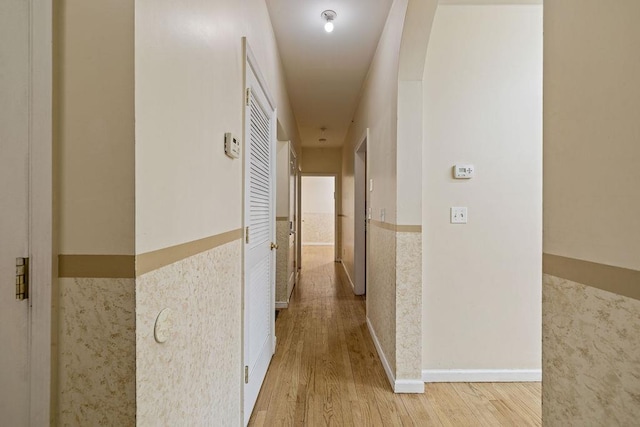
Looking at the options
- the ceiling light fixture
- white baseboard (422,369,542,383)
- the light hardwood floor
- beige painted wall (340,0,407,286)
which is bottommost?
the light hardwood floor

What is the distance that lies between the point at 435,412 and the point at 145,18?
2.26 metres

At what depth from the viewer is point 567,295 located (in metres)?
0.73

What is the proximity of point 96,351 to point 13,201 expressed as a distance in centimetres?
35

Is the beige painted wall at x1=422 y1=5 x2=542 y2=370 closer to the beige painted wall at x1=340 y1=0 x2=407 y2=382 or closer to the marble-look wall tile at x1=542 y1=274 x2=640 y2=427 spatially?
the beige painted wall at x1=340 y1=0 x2=407 y2=382

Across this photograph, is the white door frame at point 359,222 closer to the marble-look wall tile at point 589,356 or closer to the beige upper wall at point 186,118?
the beige upper wall at point 186,118

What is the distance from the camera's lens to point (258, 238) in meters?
1.99

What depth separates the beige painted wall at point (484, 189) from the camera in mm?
2105

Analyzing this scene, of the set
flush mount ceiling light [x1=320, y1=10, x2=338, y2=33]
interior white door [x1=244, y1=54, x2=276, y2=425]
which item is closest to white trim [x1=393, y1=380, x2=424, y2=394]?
interior white door [x1=244, y1=54, x2=276, y2=425]

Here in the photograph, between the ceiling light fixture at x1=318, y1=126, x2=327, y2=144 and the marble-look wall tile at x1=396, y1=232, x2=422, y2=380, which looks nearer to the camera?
the marble-look wall tile at x1=396, y1=232, x2=422, y2=380

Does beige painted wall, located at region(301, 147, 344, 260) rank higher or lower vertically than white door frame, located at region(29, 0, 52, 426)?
higher

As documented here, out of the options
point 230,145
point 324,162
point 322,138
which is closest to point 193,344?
point 230,145

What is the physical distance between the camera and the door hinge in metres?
0.61

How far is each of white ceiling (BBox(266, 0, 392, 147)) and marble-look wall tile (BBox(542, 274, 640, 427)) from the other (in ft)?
7.31

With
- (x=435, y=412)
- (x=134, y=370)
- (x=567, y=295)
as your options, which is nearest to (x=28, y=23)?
(x=134, y=370)
